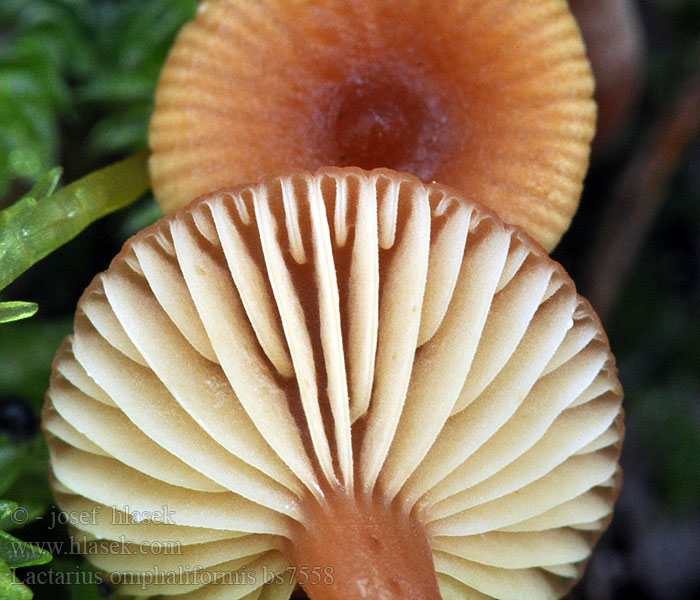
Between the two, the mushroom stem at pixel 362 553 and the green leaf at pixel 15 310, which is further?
the green leaf at pixel 15 310

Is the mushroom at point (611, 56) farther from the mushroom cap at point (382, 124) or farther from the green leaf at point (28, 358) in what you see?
the green leaf at point (28, 358)

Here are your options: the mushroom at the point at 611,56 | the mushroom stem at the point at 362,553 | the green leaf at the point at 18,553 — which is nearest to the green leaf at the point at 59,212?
the green leaf at the point at 18,553

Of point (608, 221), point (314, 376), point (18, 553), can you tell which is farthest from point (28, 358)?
point (608, 221)

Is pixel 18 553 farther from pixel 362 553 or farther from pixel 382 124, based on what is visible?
pixel 382 124

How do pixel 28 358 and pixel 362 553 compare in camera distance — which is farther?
pixel 28 358

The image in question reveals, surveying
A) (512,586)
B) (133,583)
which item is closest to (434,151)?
(512,586)

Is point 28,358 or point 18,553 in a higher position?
point 28,358

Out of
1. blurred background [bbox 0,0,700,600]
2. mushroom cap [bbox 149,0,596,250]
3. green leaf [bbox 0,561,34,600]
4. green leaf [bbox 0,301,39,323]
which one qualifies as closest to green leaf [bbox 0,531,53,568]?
green leaf [bbox 0,561,34,600]
